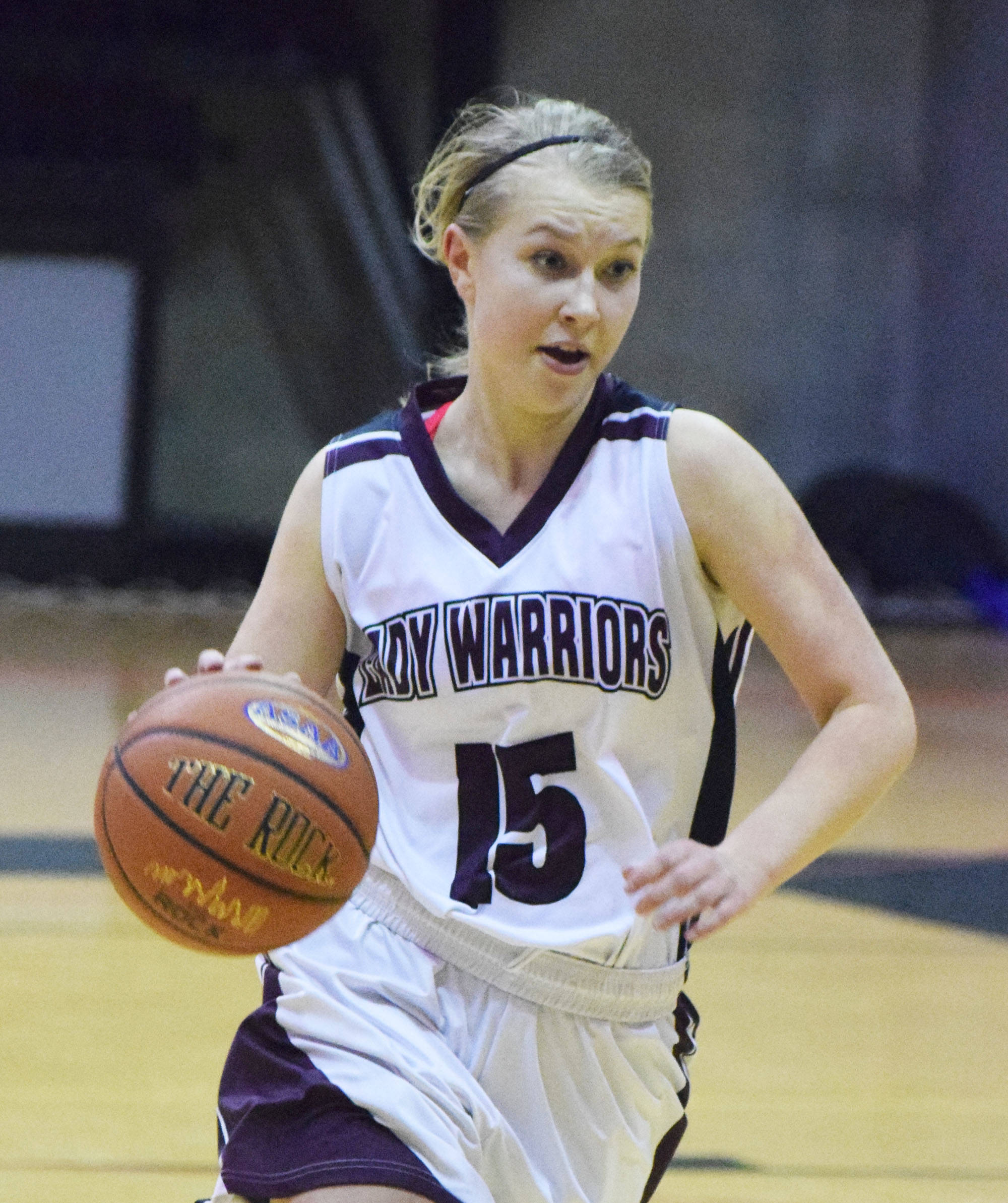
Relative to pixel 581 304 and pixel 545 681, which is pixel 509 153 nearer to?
pixel 581 304

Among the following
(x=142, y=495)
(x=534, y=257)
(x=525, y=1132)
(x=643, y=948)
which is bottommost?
(x=142, y=495)

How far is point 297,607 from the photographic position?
226cm

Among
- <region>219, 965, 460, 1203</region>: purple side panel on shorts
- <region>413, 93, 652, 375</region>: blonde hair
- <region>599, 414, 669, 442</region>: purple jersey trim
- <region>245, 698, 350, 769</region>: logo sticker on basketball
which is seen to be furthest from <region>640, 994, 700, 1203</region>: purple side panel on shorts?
<region>413, 93, 652, 375</region>: blonde hair

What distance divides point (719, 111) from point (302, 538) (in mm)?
12519

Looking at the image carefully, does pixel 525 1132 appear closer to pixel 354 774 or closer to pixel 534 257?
pixel 354 774

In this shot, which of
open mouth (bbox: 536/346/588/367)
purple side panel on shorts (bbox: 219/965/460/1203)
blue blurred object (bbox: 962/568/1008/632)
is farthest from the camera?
blue blurred object (bbox: 962/568/1008/632)

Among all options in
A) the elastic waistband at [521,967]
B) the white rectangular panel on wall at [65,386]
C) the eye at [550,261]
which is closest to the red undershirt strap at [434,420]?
the eye at [550,261]

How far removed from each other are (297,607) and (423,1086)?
60 centimetres

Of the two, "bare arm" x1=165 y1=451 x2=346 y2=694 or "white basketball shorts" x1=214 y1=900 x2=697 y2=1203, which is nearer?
"white basketball shorts" x1=214 y1=900 x2=697 y2=1203

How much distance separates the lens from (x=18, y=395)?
1470cm

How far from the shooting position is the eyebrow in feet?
6.97

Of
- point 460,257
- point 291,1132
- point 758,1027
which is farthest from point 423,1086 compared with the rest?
point 758,1027

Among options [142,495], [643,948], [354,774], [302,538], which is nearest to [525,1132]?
[643,948]

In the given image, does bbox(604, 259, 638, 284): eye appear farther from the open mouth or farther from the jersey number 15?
the jersey number 15
